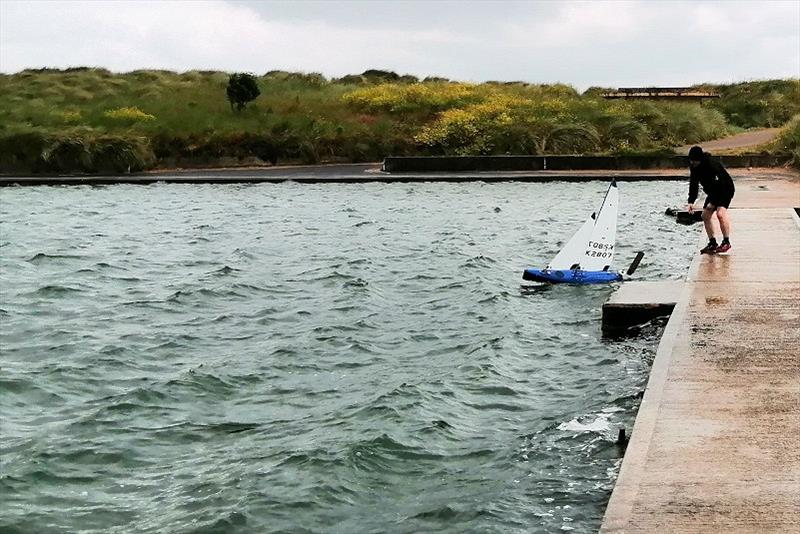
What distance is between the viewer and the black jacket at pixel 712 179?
15.4 m

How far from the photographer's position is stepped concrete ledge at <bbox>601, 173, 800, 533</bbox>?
19.6 ft

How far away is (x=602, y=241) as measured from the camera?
720 inches

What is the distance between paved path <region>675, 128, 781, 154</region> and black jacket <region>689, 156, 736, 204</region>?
103ft

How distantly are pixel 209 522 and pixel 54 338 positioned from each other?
24.8ft

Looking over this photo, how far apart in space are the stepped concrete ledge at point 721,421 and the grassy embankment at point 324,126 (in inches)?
1252

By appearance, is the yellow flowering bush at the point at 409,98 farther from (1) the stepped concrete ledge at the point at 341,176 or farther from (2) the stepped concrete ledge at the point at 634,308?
(2) the stepped concrete ledge at the point at 634,308

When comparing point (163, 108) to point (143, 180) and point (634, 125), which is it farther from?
point (634, 125)

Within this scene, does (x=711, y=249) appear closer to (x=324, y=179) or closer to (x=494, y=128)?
(x=324, y=179)

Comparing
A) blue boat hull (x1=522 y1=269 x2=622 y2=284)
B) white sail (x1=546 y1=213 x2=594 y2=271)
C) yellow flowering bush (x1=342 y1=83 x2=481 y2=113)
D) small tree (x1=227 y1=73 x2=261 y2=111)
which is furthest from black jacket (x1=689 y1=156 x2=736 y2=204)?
small tree (x1=227 y1=73 x2=261 y2=111)

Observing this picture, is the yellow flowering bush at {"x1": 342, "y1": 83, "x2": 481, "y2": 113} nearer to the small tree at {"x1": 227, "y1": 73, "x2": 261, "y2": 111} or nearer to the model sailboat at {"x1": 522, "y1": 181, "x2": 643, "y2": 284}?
the small tree at {"x1": 227, "y1": 73, "x2": 261, "y2": 111}

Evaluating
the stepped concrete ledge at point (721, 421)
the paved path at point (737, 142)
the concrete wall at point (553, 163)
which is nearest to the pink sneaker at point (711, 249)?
the stepped concrete ledge at point (721, 421)

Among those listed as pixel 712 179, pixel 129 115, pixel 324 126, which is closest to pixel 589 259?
pixel 712 179

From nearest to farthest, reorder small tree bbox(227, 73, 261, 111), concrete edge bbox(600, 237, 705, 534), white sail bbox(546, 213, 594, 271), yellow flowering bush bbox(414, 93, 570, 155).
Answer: concrete edge bbox(600, 237, 705, 534)
white sail bbox(546, 213, 594, 271)
yellow flowering bush bbox(414, 93, 570, 155)
small tree bbox(227, 73, 261, 111)

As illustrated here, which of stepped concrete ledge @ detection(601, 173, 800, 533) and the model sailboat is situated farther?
the model sailboat
